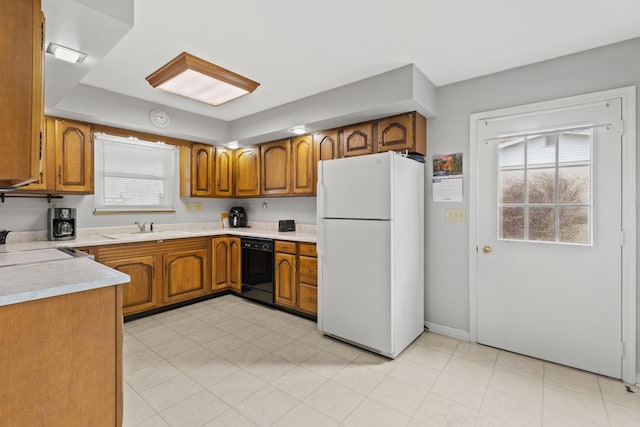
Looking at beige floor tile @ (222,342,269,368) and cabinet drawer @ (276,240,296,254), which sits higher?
cabinet drawer @ (276,240,296,254)

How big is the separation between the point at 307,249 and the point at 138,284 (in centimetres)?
188

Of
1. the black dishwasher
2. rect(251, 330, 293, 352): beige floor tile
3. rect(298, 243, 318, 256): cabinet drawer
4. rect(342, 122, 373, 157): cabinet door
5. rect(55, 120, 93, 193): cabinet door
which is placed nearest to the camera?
rect(251, 330, 293, 352): beige floor tile

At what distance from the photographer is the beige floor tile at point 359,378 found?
209 centimetres

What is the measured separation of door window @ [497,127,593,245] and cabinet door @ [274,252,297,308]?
6.88 feet

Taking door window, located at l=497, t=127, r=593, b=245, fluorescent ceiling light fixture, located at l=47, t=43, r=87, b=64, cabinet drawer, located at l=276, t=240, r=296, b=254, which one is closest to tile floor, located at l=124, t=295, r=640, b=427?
cabinet drawer, located at l=276, t=240, r=296, b=254

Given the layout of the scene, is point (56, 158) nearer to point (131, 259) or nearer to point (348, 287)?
point (131, 259)

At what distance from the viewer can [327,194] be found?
112 inches

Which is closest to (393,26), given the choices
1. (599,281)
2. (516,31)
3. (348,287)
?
(516,31)

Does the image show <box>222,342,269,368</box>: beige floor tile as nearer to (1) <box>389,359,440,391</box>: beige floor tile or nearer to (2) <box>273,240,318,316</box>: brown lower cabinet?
(2) <box>273,240,318,316</box>: brown lower cabinet

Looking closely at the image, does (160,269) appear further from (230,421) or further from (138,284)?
(230,421)

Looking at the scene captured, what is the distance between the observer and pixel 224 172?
4438 mm

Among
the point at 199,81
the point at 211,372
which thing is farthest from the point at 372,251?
the point at 199,81

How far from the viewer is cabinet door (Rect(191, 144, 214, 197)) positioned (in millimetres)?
4102

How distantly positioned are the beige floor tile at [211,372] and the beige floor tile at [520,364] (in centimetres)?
211
